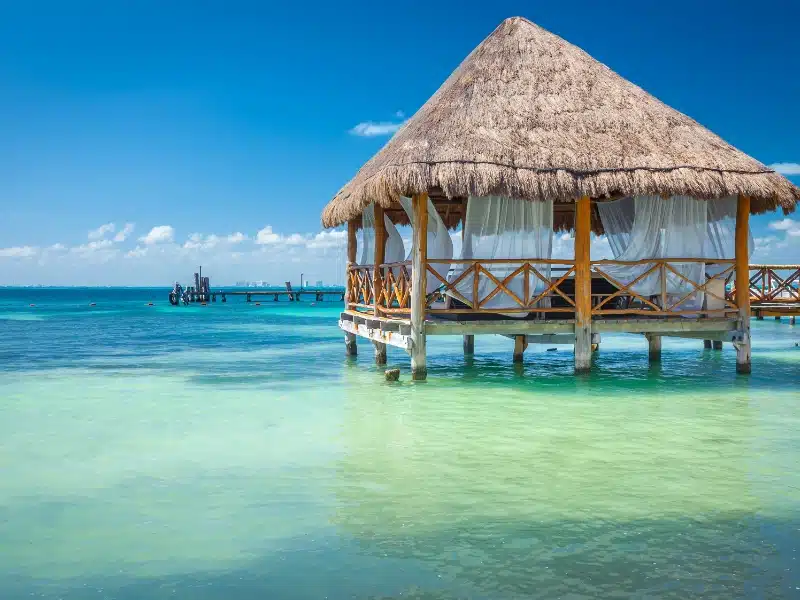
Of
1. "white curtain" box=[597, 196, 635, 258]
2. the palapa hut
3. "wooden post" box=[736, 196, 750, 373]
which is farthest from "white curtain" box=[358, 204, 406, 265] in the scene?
"wooden post" box=[736, 196, 750, 373]

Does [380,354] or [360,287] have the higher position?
[360,287]

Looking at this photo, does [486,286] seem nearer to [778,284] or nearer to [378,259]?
[378,259]

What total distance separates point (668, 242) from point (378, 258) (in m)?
4.23

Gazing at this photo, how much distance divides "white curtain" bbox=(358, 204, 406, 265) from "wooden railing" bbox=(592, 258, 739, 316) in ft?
10.9

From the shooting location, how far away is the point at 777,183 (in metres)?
10.8

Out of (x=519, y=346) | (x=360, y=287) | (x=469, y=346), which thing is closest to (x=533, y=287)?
(x=519, y=346)

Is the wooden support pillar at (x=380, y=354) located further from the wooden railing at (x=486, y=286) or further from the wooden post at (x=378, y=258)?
the wooden railing at (x=486, y=286)

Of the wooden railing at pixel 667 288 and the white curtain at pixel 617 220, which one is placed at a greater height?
the white curtain at pixel 617 220

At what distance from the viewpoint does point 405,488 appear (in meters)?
5.78

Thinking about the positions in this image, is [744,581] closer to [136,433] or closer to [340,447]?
[340,447]

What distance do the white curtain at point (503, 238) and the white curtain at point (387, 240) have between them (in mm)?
2322

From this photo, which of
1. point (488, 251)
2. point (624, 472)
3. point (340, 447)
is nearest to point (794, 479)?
point (624, 472)

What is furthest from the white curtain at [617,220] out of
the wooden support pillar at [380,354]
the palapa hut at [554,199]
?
the wooden support pillar at [380,354]

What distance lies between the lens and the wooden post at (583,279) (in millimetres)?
10711
